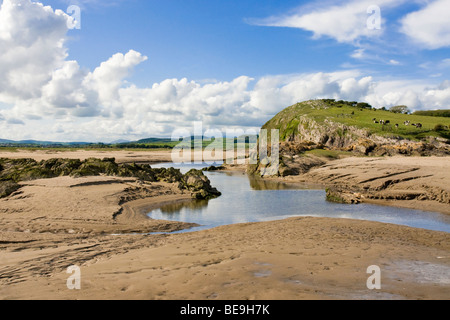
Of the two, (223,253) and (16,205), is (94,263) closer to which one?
(223,253)

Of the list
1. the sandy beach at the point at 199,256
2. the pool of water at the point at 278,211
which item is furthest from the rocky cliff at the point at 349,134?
the sandy beach at the point at 199,256

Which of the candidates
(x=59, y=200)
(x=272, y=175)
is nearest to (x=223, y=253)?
(x=59, y=200)

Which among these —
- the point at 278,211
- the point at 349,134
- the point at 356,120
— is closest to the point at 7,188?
the point at 278,211

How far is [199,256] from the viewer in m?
10.4

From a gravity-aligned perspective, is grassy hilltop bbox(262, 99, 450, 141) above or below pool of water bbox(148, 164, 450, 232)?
above

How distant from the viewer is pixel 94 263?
1020 cm

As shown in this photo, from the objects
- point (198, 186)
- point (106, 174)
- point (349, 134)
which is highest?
point (349, 134)

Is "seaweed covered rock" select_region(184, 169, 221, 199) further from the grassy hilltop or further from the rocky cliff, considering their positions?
the grassy hilltop

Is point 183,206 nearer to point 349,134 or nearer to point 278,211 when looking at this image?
point 278,211

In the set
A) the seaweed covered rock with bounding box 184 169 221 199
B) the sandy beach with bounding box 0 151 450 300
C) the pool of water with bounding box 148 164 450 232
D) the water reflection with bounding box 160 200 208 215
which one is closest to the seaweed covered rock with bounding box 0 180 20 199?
the sandy beach with bounding box 0 151 450 300

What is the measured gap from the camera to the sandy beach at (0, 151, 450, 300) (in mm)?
7142

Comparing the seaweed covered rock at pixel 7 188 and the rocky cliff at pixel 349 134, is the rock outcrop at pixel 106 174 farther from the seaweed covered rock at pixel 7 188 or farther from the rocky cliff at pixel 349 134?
the rocky cliff at pixel 349 134
